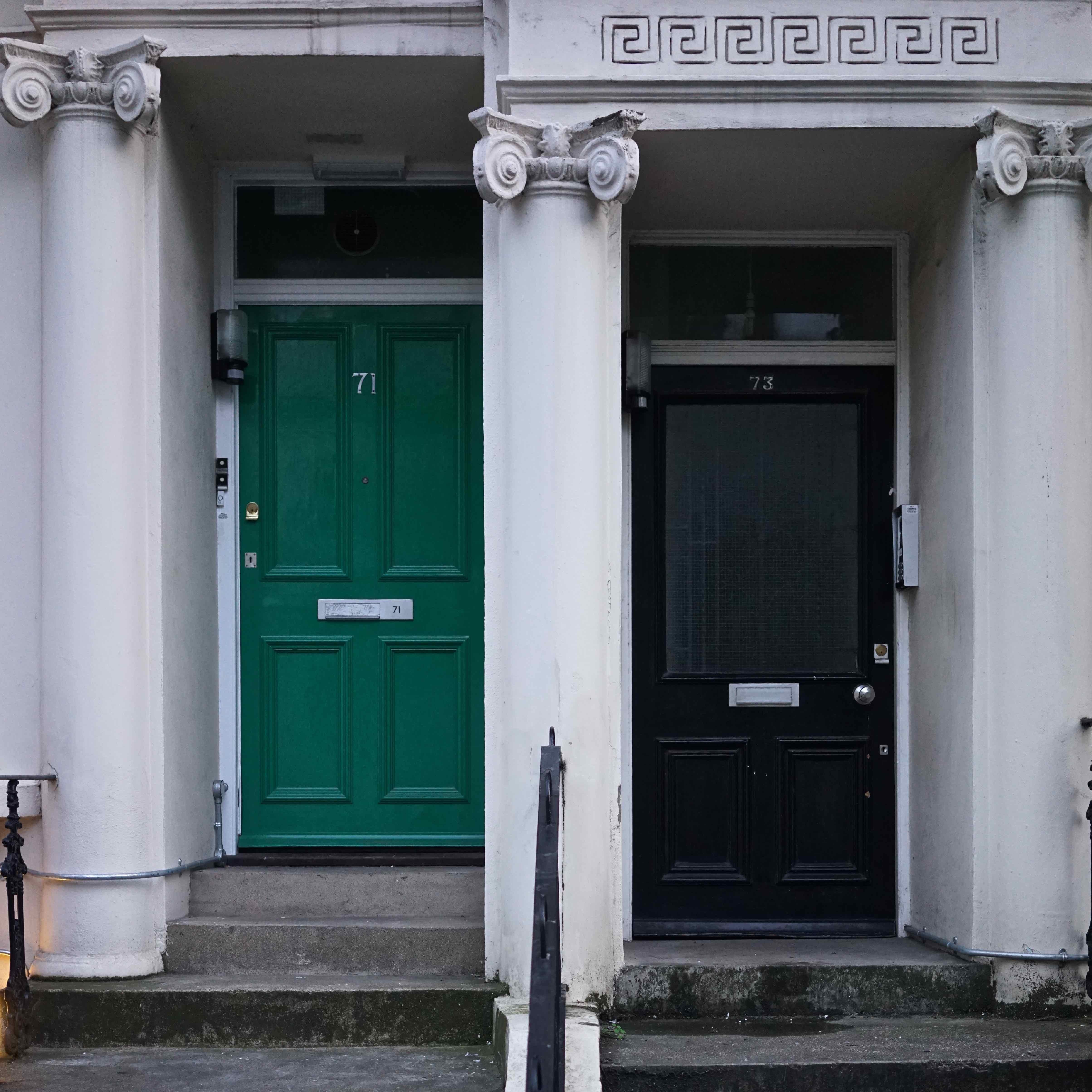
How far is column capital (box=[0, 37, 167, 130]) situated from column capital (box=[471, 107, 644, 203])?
1.22m

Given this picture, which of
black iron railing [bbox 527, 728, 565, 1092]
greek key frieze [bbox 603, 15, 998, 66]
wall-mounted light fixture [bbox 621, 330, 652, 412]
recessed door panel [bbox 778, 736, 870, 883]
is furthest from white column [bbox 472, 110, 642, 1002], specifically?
recessed door panel [bbox 778, 736, 870, 883]

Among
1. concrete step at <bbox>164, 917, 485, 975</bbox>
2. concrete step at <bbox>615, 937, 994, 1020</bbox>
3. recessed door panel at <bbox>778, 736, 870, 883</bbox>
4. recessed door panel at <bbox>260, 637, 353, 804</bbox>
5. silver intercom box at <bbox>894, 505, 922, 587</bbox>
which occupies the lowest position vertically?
concrete step at <bbox>615, 937, 994, 1020</bbox>

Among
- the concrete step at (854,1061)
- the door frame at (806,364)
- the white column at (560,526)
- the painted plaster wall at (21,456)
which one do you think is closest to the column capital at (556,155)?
the white column at (560,526)

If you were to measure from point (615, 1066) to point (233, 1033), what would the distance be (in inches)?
55.6

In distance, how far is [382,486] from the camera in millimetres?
5863

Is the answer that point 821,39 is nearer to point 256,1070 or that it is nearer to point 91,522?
point 91,522

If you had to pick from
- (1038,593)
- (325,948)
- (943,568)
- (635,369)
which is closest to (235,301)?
(635,369)

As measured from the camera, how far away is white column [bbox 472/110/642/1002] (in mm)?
4820

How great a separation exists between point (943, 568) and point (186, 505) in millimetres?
3024

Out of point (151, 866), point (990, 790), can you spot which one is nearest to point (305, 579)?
point (151, 866)

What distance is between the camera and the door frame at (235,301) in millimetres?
5797

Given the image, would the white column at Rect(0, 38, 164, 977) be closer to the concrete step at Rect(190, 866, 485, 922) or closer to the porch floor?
the concrete step at Rect(190, 866, 485, 922)

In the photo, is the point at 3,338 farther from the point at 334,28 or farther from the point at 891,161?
the point at 891,161

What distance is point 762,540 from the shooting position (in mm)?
5867
